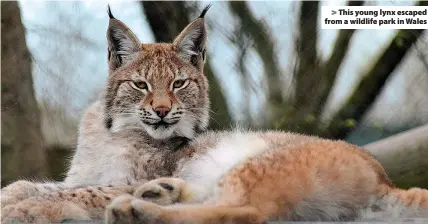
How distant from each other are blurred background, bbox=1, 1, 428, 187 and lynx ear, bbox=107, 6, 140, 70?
391 mm

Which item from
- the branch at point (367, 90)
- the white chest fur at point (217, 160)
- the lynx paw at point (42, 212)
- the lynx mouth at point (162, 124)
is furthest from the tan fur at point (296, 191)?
the branch at point (367, 90)

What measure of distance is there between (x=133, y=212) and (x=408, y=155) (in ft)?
6.81

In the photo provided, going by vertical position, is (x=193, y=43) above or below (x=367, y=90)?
above

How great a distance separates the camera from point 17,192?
298cm

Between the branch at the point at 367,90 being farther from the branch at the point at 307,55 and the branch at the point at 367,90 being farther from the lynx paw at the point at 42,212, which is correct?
the lynx paw at the point at 42,212

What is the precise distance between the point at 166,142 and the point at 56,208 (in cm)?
72

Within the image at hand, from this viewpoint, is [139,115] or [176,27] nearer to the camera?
[139,115]

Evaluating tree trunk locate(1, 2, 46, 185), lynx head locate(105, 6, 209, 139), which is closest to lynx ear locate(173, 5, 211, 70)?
lynx head locate(105, 6, 209, 139)

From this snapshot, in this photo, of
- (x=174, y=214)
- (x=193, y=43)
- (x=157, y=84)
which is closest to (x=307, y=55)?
(x=193, y=43)

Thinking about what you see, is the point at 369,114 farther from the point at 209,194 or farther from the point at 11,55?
the point at 11,55

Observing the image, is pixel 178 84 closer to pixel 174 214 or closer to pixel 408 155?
pixel 174 214

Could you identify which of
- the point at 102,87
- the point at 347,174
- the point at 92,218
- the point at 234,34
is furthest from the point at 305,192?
the point at 234,34

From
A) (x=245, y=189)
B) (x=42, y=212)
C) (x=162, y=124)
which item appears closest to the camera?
(x=245, y=189)

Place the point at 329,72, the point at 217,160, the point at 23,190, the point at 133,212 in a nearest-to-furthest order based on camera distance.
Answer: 1. the point at 133,212
2. the point at 217,160
3. the point at 23,190
4. the point at 329,72
